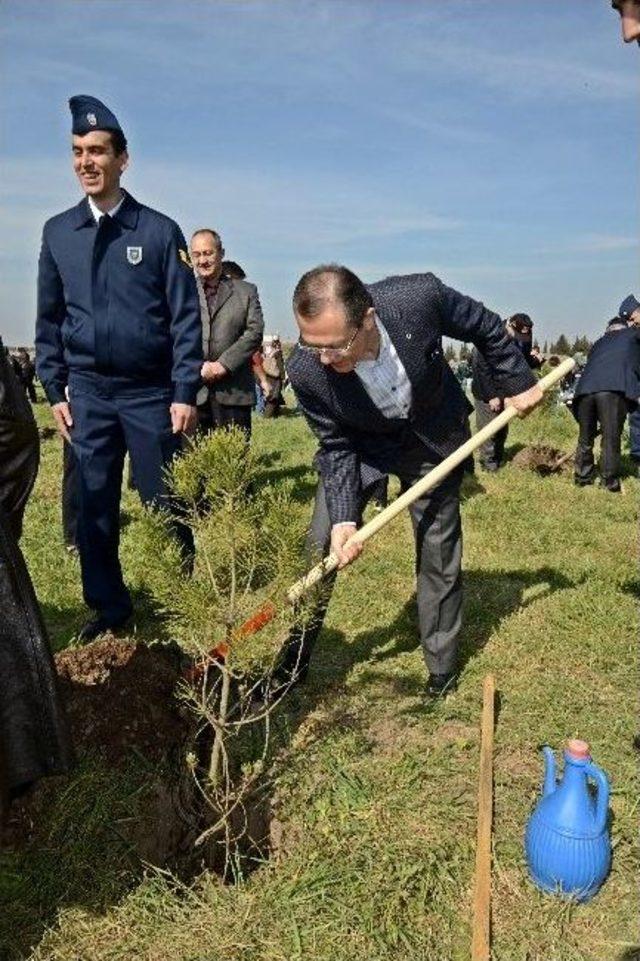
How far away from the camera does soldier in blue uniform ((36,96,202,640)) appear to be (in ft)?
13.1

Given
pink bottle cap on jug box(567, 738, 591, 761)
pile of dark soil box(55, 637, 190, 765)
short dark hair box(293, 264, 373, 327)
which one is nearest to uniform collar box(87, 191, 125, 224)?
short dark hair box(293, 264, 373, 327)

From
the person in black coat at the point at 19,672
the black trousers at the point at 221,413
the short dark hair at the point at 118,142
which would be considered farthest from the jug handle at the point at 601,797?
the black trousers at the point at 221,413

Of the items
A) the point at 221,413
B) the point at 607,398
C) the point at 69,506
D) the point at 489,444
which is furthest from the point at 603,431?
the point at 69,506

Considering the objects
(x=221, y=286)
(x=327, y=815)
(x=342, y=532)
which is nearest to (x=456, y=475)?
(x=342, y=532)

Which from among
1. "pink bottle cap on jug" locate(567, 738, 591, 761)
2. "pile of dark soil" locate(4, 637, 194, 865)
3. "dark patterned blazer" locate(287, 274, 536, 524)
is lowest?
"pile of dark soil" locate(4, 637, 194, 865)

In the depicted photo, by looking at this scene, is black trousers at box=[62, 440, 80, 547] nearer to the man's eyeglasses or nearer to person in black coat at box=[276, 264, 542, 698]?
person in black coat at box=[276, 264, 542, 698]

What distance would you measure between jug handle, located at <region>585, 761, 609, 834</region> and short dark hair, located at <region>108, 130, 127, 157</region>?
3.49 meters

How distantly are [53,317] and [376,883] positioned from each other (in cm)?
324

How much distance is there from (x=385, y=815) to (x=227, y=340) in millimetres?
4505

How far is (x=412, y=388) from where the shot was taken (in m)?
3.58

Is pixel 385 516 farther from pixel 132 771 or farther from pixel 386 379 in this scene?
pixel 132 771

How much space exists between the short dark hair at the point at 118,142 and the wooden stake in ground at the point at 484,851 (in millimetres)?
3305

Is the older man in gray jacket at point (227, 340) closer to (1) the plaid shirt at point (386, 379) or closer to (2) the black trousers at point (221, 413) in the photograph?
(2) the black trousers at point (221, 413)

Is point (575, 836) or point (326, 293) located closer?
point (575, 836)
